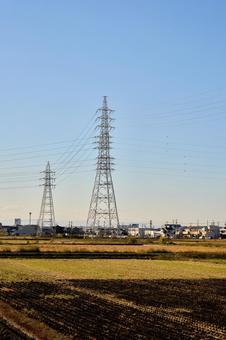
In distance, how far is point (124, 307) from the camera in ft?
68.1

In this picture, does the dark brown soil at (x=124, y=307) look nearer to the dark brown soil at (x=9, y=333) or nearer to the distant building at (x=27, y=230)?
the dark brown soil at (x=9, y=333)

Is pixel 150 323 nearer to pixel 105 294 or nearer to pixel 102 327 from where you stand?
pixel 102 327

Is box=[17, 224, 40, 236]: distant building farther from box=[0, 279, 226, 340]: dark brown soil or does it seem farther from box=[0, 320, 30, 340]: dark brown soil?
box=[0, 320, 30, 340]: dark brown soil

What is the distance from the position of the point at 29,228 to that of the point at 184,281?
490 ft

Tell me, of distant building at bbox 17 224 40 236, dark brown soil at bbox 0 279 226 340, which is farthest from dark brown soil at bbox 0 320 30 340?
distant building at bbox 17 224 40 236

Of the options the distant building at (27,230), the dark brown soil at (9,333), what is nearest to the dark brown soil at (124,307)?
the dark brown soil at (9,333)

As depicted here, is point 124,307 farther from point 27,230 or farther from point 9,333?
point 27,230

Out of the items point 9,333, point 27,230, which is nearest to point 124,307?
point 9,333

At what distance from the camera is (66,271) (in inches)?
1462

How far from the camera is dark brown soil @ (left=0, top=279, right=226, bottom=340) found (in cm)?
1598

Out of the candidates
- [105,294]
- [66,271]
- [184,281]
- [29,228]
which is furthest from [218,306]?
[29,228]

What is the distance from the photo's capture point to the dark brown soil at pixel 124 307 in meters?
16.0

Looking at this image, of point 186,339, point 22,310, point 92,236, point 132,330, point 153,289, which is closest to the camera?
point 186,339

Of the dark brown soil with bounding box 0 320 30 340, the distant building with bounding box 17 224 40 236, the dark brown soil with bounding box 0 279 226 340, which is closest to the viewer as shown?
the dark brown soil with bounding box 0 320 30 340
